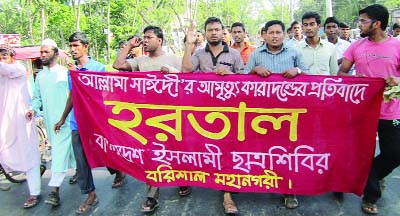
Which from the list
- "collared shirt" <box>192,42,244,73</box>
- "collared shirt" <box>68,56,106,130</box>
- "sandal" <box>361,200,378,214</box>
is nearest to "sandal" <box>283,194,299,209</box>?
"sandal" <box>361,200,378,214</box>

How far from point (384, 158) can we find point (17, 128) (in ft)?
12.6

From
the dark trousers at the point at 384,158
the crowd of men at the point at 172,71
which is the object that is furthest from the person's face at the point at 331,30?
the dark trousers at the point at 384,158

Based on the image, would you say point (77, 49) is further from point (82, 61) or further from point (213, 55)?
point (213, 55)

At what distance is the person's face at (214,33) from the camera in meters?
4.00

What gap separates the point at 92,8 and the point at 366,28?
28.0 m

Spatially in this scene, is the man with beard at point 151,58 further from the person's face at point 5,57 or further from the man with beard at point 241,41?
the man with beard at point 241,41

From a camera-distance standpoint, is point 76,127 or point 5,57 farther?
point 5,57

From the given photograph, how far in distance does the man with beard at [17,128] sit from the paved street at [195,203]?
0.33 m

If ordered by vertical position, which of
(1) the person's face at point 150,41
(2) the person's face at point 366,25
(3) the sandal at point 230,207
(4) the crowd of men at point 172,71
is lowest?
(3) the sandal at point 230,207

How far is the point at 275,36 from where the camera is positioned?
389cm

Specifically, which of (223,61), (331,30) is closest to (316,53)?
(223,61)

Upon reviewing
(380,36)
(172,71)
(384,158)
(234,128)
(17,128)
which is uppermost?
(380,36)

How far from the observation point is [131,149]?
385cm

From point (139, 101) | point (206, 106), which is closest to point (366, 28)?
point (206, 106)
